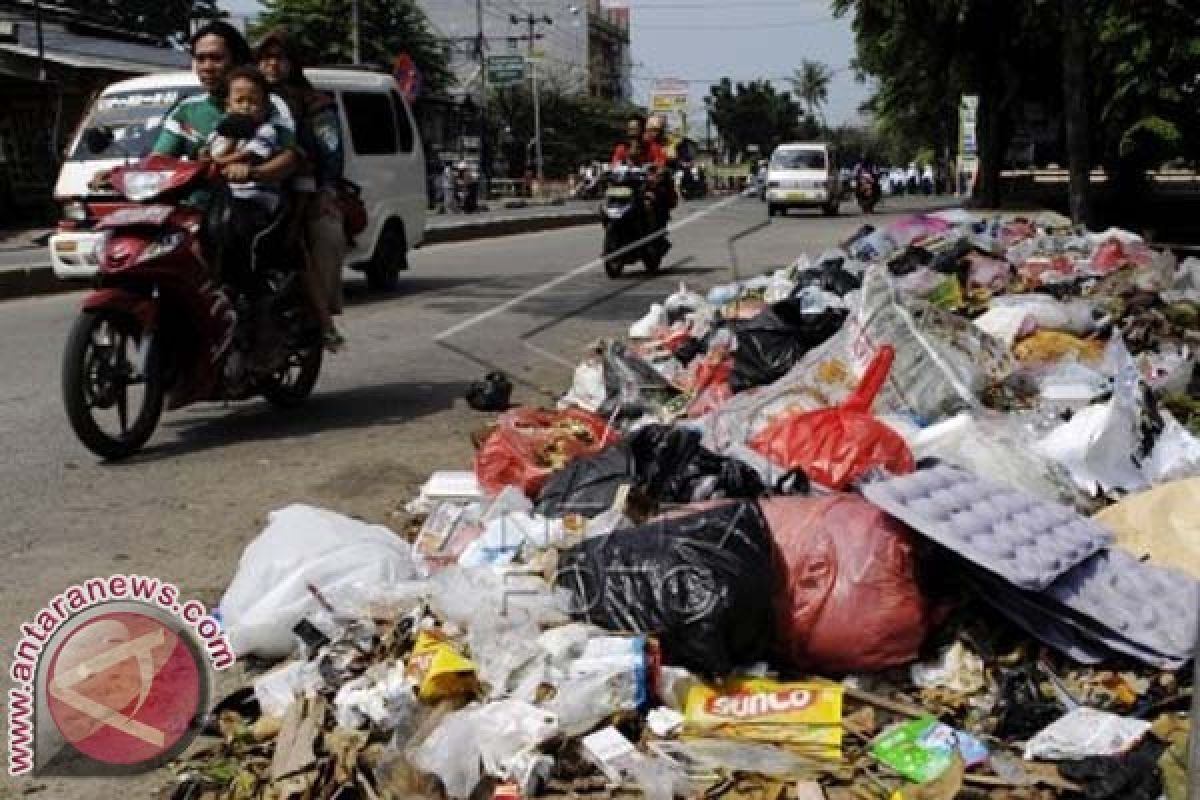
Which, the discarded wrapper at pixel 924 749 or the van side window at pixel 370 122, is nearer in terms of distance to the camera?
the discarded wrapper at pixel 924 749

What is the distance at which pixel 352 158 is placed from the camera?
466 inches

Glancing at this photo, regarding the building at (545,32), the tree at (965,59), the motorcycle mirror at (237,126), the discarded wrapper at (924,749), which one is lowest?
the discarded wrapper at (924,749)

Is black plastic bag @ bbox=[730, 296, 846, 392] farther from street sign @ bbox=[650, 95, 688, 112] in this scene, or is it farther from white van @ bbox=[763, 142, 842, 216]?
street sign @ bbox=[650, 95, 688, 112]

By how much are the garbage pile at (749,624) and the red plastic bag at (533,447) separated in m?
0.01

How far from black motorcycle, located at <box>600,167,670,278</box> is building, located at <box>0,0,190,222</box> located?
43.8 feet

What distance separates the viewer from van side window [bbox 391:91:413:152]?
1270 centimetres

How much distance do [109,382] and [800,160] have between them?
28111mm

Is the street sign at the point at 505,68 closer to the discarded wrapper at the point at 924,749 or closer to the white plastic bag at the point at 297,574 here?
the white plastic bag at the point at 297,574

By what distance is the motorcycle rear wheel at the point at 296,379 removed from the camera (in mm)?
6387

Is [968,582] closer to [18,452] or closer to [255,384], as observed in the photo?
[255,384]

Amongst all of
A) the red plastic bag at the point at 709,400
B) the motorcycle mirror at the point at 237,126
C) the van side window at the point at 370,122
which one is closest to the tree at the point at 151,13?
the van side window at the point at 370,122

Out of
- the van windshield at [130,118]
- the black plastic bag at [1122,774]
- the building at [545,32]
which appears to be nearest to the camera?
the black plastic bag at [1122,774]

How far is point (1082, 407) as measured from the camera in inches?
195

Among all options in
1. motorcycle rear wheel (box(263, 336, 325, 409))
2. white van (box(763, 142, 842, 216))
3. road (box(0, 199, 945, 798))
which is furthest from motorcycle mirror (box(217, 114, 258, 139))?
white van (box(763, 142, 842, 216))
